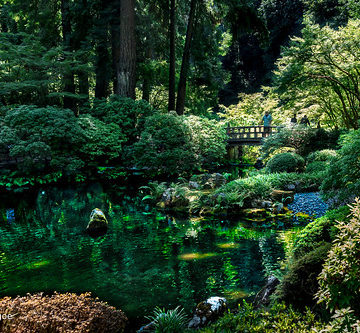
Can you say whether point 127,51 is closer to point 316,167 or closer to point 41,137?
point 41,137

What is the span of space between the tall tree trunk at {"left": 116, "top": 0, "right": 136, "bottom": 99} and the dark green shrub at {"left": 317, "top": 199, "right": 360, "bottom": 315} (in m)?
16.3

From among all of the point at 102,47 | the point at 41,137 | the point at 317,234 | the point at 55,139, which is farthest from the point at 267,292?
the point at 102,47

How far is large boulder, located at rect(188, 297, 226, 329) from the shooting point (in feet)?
14.5

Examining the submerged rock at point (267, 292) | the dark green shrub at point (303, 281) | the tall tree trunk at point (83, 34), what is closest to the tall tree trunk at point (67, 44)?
the tall tree trunk at point (83, 34)

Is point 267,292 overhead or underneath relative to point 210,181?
underneath

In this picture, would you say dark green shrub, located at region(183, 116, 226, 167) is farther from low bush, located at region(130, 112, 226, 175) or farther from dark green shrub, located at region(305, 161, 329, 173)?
dark green shrub, located at region(305, 161, 329, 173)

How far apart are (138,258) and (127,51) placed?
42.4 feet

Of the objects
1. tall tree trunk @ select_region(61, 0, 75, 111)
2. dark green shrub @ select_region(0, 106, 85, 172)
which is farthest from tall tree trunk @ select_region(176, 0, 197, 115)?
dark green shrub @ select_region(0, 106, 85, 172)

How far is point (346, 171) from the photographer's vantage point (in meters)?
5.45

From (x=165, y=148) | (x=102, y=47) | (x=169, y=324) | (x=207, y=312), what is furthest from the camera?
(x=102, y=47)

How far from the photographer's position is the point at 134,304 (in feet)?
17.3

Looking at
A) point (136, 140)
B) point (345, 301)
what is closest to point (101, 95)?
point (136, 140)

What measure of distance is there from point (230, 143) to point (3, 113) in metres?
12.3

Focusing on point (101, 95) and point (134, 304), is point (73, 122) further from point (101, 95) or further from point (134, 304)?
point (134, 304)
